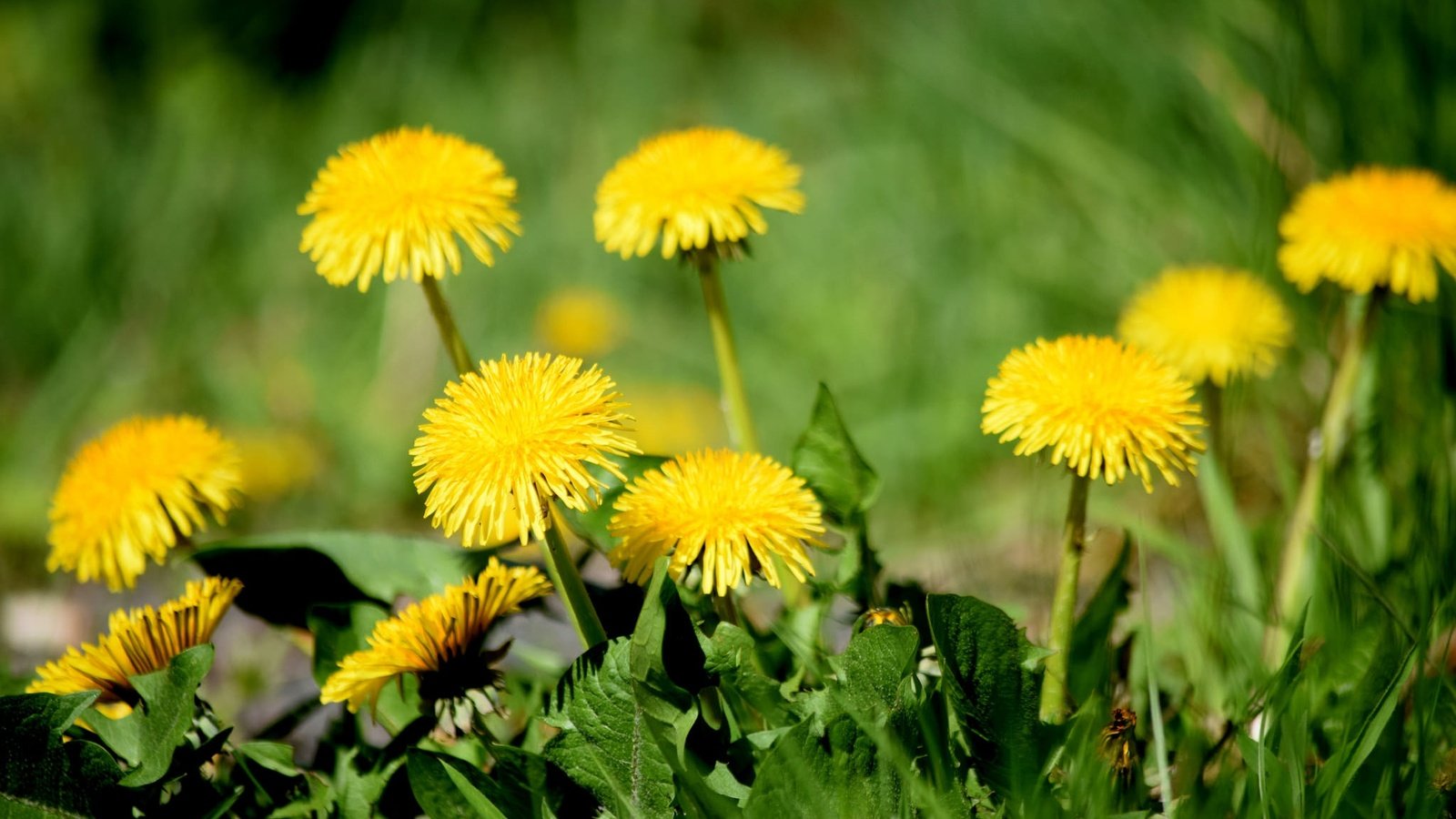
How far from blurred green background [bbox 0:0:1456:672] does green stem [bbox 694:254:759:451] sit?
1.08ft

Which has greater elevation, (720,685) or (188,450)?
(188,450)

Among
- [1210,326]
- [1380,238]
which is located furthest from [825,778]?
[1380,238]

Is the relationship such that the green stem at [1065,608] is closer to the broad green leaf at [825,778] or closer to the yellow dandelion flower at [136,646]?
the broad green leaf at [825,778]

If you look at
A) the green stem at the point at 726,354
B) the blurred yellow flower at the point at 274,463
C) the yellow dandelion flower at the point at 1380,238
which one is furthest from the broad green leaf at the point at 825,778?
the blurred yellow flower at the point at 274,463

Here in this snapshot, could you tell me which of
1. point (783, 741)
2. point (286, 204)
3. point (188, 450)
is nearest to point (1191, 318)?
point (783, 741)

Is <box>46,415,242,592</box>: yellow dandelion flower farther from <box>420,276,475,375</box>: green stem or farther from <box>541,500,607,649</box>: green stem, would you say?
<box>541,500,607,649</box>: green stem

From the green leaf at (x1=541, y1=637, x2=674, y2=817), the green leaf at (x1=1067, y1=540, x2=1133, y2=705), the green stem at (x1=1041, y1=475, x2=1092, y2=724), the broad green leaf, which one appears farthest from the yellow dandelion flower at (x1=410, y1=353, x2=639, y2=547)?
the green leaf at (x1=1067, y1=540, x2=1133, y2=705)

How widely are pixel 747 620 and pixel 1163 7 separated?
6.88ft

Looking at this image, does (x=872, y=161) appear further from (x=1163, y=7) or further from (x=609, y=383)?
(x=609, y=383)

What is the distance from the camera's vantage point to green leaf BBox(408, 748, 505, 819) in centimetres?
92

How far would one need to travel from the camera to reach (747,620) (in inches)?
47.6

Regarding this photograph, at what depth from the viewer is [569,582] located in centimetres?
95

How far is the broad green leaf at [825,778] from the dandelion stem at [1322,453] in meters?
0.69

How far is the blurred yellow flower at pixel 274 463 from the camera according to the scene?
7.82 feet
